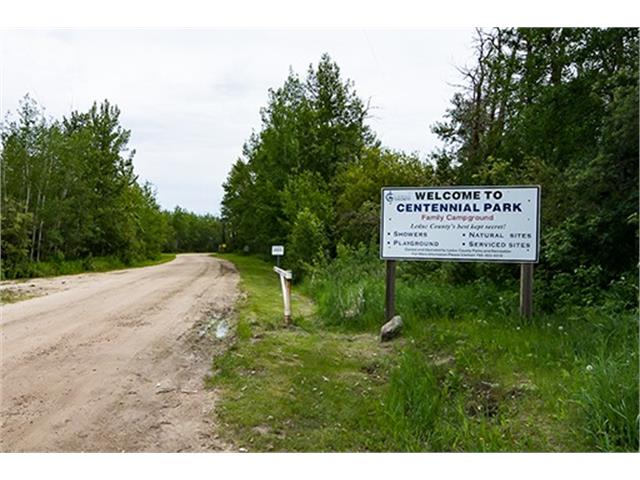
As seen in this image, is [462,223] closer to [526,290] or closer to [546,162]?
[526,290]

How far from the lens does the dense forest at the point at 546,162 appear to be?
16.9ft

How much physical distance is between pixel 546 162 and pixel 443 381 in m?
5.15

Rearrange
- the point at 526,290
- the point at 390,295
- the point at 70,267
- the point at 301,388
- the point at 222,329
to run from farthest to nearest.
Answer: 1. the point at 70,267
2. the point at 222,329
3. the point at 390,295
4. the point at 526,290
5. the point at 301,388

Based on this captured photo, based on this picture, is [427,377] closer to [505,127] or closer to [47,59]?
[47,59]

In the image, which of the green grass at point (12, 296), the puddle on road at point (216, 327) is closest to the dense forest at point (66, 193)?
the green grass at point (12, 296)

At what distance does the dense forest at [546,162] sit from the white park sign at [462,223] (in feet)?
2.45

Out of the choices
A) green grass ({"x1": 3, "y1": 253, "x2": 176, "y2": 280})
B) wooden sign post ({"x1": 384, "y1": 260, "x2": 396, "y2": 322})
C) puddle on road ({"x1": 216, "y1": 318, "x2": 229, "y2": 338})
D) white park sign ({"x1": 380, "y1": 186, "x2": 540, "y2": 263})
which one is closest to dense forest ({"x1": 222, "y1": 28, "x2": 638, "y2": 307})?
white park sign ({"x1": 380, "y1": 186, "x2": 540, "y2": 263})

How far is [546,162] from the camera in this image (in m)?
7.27

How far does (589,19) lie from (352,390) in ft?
9.97

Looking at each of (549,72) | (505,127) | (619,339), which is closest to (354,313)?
(619,339)

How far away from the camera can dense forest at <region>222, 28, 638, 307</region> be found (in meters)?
5.14

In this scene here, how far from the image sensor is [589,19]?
294 centimetres

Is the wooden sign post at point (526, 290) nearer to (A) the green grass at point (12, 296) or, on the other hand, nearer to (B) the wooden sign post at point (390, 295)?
(B) the wooden sign post at point (390, 295)

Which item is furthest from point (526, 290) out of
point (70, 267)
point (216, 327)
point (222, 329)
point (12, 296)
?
point (70, 267)
